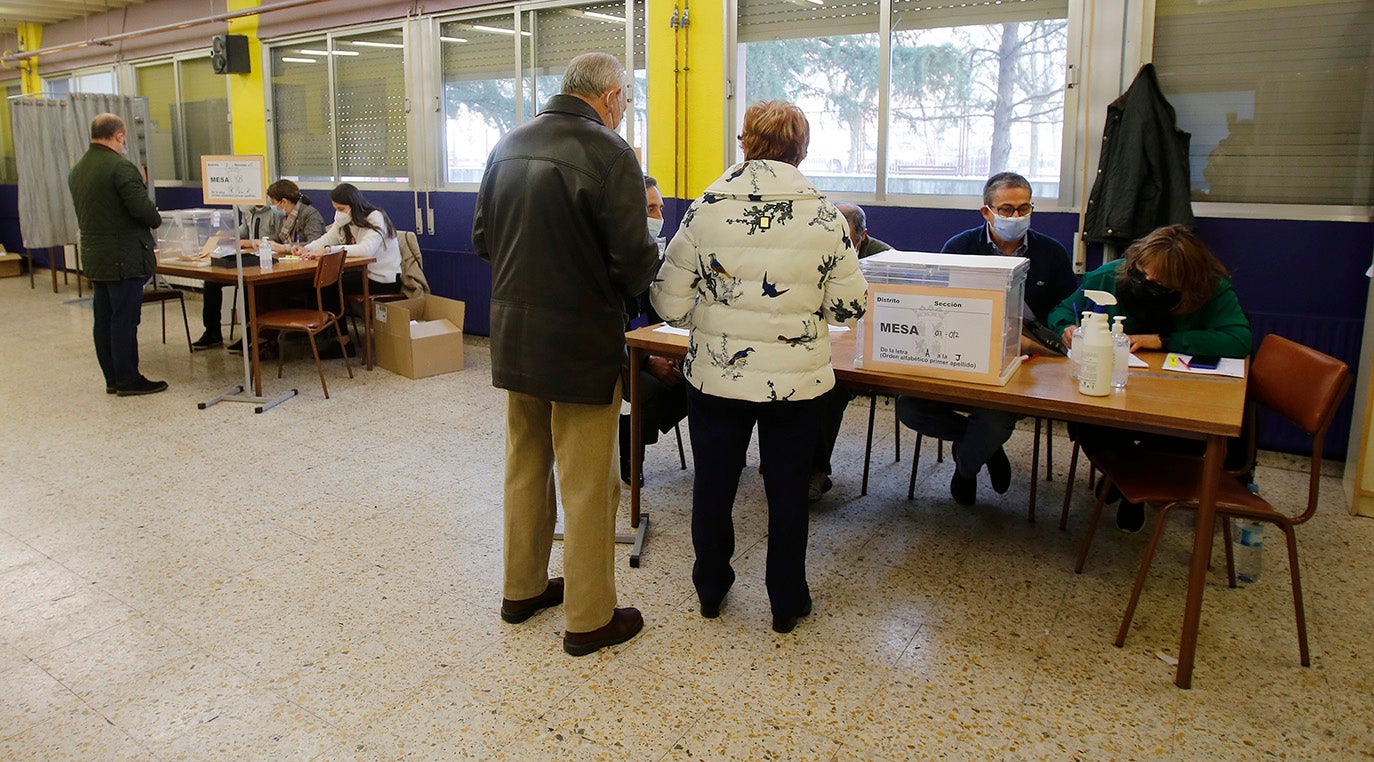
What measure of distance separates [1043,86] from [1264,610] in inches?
111

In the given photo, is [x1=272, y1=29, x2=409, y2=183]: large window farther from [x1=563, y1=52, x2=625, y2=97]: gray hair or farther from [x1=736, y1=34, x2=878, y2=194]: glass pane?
[x1=563, y1=52, x2=625, y2=97]: gray hair

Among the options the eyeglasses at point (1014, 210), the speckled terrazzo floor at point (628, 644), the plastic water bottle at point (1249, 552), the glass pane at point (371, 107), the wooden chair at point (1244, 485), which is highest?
the glass pane at point (371, 107)

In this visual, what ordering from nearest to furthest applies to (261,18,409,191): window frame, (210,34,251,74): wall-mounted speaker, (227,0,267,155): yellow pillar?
1. (261,18,409,191): window frame
2. (210,34,251,74): wall-mounted speaker
3. (227,0,267,155): yellow pillar

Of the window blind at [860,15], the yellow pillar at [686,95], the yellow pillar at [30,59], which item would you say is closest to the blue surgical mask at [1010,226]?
the window blind at [860,15]

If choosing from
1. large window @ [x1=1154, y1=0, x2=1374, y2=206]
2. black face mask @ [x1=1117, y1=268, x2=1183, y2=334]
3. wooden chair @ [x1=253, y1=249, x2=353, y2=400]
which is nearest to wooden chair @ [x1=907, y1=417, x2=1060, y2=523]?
black face mask @ [x1=1117, y1=268, x2=1183, y2=334]

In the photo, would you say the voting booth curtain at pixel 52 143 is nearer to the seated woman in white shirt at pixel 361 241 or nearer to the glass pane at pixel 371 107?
the glass pane at pixel 371 107

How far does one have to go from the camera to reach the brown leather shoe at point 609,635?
96.3 inches

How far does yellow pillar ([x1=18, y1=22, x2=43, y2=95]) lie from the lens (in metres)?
10.6

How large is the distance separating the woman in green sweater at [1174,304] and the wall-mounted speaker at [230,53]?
304 inches

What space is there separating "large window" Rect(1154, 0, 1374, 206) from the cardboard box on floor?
4.10m

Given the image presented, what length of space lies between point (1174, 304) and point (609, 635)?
202 centimetres

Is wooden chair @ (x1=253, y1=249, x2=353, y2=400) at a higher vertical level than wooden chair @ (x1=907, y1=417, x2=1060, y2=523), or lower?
higher

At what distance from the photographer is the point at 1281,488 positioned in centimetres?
376

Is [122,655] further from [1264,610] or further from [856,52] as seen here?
[856,52]
